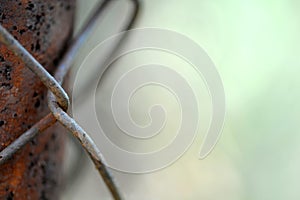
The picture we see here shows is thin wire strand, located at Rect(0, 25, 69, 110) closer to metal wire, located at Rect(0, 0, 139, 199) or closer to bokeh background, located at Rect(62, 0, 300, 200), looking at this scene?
metal wire, located at Rect(0, 0, 139, 199)

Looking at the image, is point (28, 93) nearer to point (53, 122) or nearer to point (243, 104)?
point (53, 122)

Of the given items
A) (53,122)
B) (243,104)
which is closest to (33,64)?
(53,122)

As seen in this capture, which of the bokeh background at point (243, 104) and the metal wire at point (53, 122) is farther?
the bokeh background at point (243, 104)

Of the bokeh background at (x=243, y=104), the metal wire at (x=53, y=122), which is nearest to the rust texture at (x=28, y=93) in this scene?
the metal wire at (x=53, y=122)

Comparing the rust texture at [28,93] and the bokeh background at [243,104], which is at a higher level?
the rust texture at [28,93]

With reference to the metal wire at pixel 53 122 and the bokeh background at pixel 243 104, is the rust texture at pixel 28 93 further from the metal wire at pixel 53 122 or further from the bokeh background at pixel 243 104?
the bokeh background at pixel 243 104

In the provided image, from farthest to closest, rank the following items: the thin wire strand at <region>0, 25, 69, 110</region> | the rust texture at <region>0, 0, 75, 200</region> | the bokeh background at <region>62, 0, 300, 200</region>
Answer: the bokeh background at <region>62, 0, 300, 200</region>
the rust texture at <region>0, 0, 75, 200</region>
the thin wire strand at <region>0, 25, 69, 110</region>

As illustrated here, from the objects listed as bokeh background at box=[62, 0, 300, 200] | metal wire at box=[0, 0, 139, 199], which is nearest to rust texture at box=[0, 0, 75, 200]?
metal wire at box=[0, 0, 139, 199]
